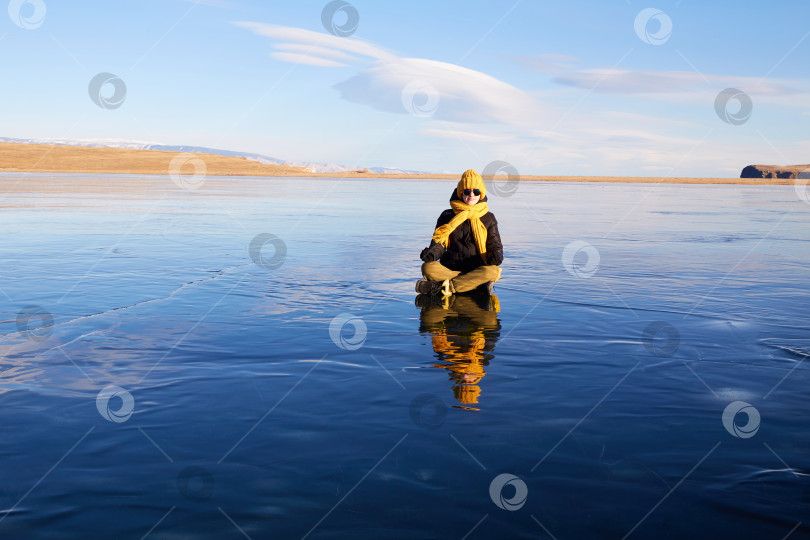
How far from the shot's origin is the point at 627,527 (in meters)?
3.40

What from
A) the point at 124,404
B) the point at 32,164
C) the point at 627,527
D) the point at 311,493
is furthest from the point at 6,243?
the point at 32,164

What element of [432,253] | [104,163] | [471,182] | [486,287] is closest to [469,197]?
[471,182]

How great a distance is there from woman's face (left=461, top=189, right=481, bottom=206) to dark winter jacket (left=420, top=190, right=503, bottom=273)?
0.16 meters

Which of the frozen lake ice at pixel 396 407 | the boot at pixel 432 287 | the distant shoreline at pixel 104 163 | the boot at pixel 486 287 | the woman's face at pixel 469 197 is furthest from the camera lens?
the distant shoreline at pixel 104 163

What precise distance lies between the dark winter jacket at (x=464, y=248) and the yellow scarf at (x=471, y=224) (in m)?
0.07

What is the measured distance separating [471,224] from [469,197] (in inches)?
16.6

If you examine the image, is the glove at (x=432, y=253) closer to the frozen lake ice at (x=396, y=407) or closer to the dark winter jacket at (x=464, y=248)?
the dark winter jacket at (x=464, y=248)

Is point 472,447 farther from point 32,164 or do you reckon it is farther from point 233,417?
A: point 32,164

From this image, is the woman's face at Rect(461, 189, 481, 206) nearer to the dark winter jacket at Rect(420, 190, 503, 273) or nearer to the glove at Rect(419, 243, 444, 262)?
the dark winter jacket at Rect(420, 190, 503, 273)

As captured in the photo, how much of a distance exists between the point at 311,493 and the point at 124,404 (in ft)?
7.14

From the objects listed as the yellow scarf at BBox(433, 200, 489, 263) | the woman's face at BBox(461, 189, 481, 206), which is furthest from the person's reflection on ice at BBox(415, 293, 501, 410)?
the woman's face at BBox(461, 189, 481, 206)

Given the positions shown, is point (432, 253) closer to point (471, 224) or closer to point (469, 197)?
point (471, 224)

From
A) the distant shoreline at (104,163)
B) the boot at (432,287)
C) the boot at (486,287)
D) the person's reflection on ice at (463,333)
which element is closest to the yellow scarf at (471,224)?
the boot at (486,287)

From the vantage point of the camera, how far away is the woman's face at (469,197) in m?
9.83
